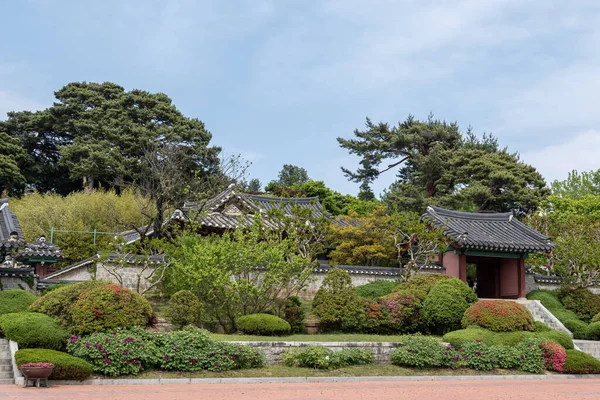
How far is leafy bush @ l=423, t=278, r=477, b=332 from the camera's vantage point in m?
21.1

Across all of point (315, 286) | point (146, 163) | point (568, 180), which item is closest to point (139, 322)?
point (315, 286)

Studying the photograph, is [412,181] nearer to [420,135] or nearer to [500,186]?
[420,135]

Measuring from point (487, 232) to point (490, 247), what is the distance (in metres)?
2.07

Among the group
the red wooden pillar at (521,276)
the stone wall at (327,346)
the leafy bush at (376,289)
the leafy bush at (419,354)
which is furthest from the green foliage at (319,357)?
the red wooden pillar at (521,276)

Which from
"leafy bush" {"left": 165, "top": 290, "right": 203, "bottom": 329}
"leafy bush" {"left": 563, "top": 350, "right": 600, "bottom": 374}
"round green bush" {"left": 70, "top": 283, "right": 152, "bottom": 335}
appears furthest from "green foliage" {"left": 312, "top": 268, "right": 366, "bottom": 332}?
"round green bush" {"left": 70, "top": 283, "right": 152, "bottom": 335}

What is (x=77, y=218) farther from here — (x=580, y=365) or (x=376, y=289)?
(x=580, y=365)

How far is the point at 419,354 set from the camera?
17.1 m

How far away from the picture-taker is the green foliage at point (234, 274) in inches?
754

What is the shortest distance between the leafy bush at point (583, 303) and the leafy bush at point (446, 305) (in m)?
6.13

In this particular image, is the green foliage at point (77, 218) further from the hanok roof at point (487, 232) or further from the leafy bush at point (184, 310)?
the hanok roof at point (487, 232)

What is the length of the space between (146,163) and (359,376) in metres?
30.2

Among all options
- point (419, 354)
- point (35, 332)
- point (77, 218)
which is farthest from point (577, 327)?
point (77, 218)

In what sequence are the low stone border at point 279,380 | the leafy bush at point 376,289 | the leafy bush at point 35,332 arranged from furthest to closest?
the leafy bush at point 376,289, the leafy bush at point 35,332, the low stone border at point 279,380

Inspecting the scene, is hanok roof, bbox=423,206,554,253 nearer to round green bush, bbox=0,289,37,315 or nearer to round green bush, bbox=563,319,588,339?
round green bush, bbox=563,319,588,339
